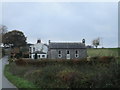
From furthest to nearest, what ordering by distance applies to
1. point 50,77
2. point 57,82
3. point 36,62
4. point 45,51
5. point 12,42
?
point 12,42
point 45,51
point 36,62
point 50,77
point 57,82

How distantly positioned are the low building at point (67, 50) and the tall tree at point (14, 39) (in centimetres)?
2439

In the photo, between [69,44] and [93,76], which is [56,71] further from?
[69,44]

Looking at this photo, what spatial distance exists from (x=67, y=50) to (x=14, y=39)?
29030mm

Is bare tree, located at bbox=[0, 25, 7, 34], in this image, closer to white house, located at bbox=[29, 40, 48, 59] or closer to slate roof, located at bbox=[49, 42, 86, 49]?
white house, located at bbox=[29, 40, 48, 59]

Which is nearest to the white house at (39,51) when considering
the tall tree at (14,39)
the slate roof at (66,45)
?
the slate roof at (66,45)

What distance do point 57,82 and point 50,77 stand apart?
1393 millimetres

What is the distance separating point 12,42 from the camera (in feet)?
285

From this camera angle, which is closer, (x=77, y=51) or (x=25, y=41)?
(x=77, y=51)

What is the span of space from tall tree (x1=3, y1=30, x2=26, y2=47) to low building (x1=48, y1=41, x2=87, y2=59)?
80.0ft

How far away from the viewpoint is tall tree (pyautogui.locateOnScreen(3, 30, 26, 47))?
283ft

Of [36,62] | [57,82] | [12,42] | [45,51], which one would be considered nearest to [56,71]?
[57,82]

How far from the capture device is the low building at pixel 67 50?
63.6 metres

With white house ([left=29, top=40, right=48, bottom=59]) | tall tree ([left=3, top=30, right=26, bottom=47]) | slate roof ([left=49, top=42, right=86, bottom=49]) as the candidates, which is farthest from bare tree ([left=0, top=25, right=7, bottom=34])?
slate roof ([left=49, top=42, right=86, bottom=49])

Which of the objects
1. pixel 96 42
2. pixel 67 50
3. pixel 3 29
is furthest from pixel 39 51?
pixel 96 42
